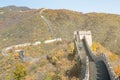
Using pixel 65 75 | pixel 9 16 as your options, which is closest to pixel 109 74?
pixel 65 75

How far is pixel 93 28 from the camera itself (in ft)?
484

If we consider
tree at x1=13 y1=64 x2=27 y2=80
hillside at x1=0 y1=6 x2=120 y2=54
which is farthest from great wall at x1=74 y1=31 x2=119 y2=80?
hillside at x1=0 y1=6 x2=120 y2=54

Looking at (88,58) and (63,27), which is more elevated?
(88,58)

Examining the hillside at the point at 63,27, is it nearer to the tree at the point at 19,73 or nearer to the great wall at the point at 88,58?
the great wall at the point at 88,58

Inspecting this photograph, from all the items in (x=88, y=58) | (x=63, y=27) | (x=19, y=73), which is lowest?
(x=63, y=27)

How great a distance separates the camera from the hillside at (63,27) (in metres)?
126

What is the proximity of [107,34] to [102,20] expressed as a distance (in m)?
22.8

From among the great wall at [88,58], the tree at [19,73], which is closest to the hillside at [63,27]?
the great wall at [88,58]

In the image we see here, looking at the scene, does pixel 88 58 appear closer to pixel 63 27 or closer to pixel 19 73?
pixel 19 73

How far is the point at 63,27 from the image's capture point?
145375 millimetres

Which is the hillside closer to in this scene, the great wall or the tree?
the great wall

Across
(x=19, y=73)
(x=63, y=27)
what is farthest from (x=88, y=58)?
(x=63, y=27)

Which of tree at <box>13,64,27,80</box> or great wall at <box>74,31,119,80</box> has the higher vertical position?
great wall at <box>74,31,119,80</box>

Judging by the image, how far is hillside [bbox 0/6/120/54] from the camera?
414 feet
